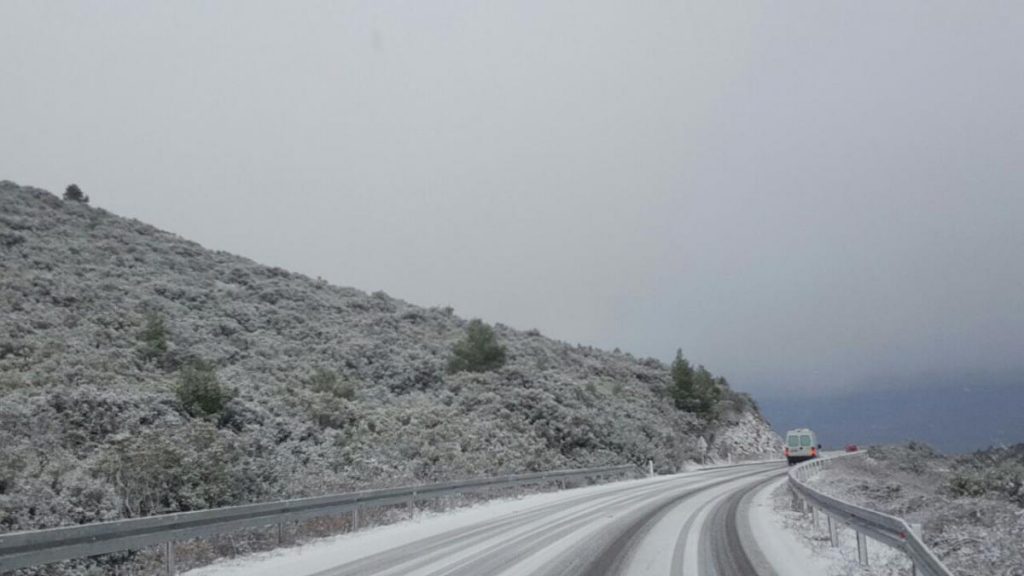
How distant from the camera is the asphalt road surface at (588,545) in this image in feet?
34.2

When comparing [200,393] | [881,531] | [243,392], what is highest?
[243,392]

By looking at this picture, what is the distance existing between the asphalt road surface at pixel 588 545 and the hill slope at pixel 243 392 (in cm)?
435

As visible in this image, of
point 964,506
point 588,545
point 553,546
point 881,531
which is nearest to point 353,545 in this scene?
point 553,546

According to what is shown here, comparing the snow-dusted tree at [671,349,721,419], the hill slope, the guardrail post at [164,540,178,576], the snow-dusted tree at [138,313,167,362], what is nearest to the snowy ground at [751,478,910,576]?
the guardrail post at [164,540,178,576]

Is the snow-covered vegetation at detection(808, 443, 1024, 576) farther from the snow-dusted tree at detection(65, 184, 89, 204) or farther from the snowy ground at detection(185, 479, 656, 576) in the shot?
the snow-dusted tree at detection(65, 184, 89, 204)

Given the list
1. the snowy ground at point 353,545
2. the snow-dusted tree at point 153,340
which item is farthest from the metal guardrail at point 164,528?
the snow-dusted tree at point 153,340

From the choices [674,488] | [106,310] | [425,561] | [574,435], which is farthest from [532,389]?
[425,561]

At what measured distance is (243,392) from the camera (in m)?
26.9

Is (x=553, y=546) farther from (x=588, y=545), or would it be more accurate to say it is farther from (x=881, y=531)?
(x=881, y=531)

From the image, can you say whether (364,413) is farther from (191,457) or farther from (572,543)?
(572,543)

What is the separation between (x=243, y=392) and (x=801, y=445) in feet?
103

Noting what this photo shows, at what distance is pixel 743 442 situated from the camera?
203ft

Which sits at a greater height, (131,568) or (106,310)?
(106,310)

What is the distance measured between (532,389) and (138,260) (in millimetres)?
28656
